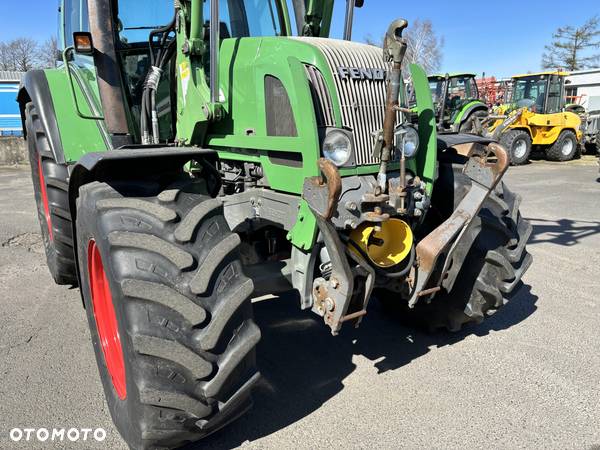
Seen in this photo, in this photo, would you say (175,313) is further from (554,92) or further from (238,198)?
(554,92)

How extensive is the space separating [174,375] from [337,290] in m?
0.85

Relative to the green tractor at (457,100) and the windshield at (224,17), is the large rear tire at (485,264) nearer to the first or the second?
the windshield at (224,17)

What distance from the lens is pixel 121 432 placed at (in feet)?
7.77

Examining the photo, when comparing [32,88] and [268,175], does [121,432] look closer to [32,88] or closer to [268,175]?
[268,175]

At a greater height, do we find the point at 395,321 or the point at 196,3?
the point at 196,3

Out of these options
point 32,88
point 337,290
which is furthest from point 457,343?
point 32,88

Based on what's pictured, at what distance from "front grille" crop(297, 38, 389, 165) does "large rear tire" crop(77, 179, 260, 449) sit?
2.72 feet

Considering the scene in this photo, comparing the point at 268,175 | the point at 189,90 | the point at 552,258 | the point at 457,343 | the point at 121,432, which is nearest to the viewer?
the point at 121,432

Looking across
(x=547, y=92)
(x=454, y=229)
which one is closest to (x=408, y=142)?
(x=454, y=229)

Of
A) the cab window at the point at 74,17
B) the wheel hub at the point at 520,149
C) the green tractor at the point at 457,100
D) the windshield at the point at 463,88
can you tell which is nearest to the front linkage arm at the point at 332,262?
the cab window at the point at 74,17

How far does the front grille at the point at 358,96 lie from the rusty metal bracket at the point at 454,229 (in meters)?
0.54

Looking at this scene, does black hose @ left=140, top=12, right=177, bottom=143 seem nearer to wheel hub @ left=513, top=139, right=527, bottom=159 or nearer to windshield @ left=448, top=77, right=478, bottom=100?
windshield @ left=448, top=77, right=478, bottom=100

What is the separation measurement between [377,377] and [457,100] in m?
14.4

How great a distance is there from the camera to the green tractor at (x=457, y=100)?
1429cm
